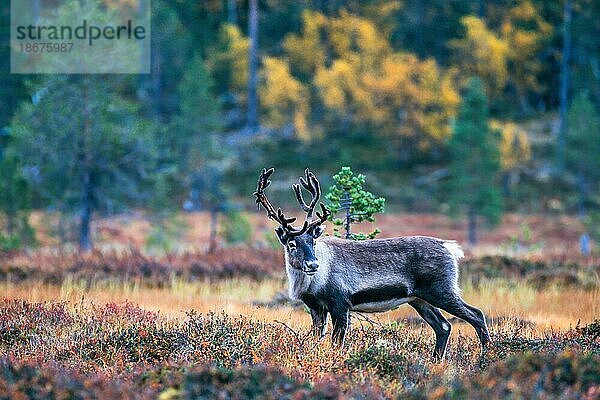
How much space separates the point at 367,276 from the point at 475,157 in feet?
94.5

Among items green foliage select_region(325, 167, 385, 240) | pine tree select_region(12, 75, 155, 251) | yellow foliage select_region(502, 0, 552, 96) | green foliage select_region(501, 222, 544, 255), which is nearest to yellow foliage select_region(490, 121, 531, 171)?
green foliage select_region(501, 222, 544, 255)

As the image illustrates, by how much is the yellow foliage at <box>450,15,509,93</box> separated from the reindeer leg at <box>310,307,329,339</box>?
1789 inches

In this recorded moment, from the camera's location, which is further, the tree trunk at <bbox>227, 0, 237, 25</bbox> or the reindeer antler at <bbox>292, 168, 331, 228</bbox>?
the tree trunk at <bbox>227, 0, 237, 25</bbox>

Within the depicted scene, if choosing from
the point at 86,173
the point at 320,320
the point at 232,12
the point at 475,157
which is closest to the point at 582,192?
the point at 475,157

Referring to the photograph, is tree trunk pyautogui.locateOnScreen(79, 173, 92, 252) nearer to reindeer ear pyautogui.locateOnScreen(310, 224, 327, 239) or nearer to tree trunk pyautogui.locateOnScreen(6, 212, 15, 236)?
tree trunk pyautogui.locateOnScreen(6, 212, 15, 236)

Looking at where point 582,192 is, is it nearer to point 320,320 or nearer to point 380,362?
point 320,320

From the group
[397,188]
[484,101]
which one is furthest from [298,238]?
[397,188]

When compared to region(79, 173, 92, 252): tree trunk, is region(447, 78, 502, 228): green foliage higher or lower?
higher

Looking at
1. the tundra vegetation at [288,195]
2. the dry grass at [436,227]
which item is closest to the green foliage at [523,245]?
the tundra vegetation at [288,195]

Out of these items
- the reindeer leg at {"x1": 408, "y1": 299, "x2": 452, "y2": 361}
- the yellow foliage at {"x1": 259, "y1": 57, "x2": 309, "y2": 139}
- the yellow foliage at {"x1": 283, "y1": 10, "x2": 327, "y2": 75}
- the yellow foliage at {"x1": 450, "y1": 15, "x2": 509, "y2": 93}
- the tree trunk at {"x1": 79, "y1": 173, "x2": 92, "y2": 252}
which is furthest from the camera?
the yellow foliage at {"x1": 283, "y1": 10, "x2": 327, "y2": 75}

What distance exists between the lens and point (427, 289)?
9516 millimetres

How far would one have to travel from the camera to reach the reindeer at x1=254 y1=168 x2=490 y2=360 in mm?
9227

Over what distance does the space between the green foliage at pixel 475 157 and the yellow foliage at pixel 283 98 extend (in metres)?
16.5

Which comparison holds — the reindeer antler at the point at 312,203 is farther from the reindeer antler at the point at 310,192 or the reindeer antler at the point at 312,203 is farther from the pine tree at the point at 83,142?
the pine tree at the point at 83,142
